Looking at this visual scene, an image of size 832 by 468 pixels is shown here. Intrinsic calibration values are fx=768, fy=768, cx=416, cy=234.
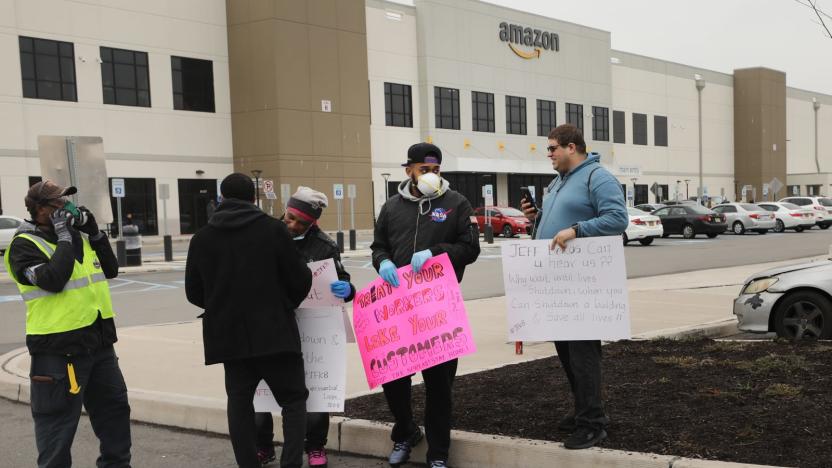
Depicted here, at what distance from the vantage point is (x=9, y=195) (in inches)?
Result: 1427

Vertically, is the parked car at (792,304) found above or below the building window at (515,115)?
below

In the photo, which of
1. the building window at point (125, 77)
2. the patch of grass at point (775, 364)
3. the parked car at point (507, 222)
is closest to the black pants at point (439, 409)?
the patch of grass at point (775, 364)

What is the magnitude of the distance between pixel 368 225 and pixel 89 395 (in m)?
44.9

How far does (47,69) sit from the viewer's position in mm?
37312

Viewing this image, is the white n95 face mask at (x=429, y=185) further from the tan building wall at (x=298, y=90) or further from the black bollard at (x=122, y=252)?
the tan building wall at (x=298, y=90)

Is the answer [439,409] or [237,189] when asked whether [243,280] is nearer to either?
[237,189]

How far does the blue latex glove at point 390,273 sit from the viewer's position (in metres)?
4.83

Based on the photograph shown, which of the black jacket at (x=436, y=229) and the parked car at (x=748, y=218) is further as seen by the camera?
the parked car at (x=748, y=218)

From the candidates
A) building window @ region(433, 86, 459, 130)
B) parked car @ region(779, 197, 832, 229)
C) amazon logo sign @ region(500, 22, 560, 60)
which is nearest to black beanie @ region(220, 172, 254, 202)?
parked car @ region(779, 197, 832, 229)

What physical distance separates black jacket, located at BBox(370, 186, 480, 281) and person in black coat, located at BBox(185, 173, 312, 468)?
0.72 metres

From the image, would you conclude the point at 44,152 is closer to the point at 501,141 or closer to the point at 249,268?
the point at 249,268

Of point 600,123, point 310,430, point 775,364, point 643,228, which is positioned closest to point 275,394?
point 310,430

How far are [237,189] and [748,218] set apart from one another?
36.1 m

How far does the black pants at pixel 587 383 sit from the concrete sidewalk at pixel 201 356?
1.38 m
